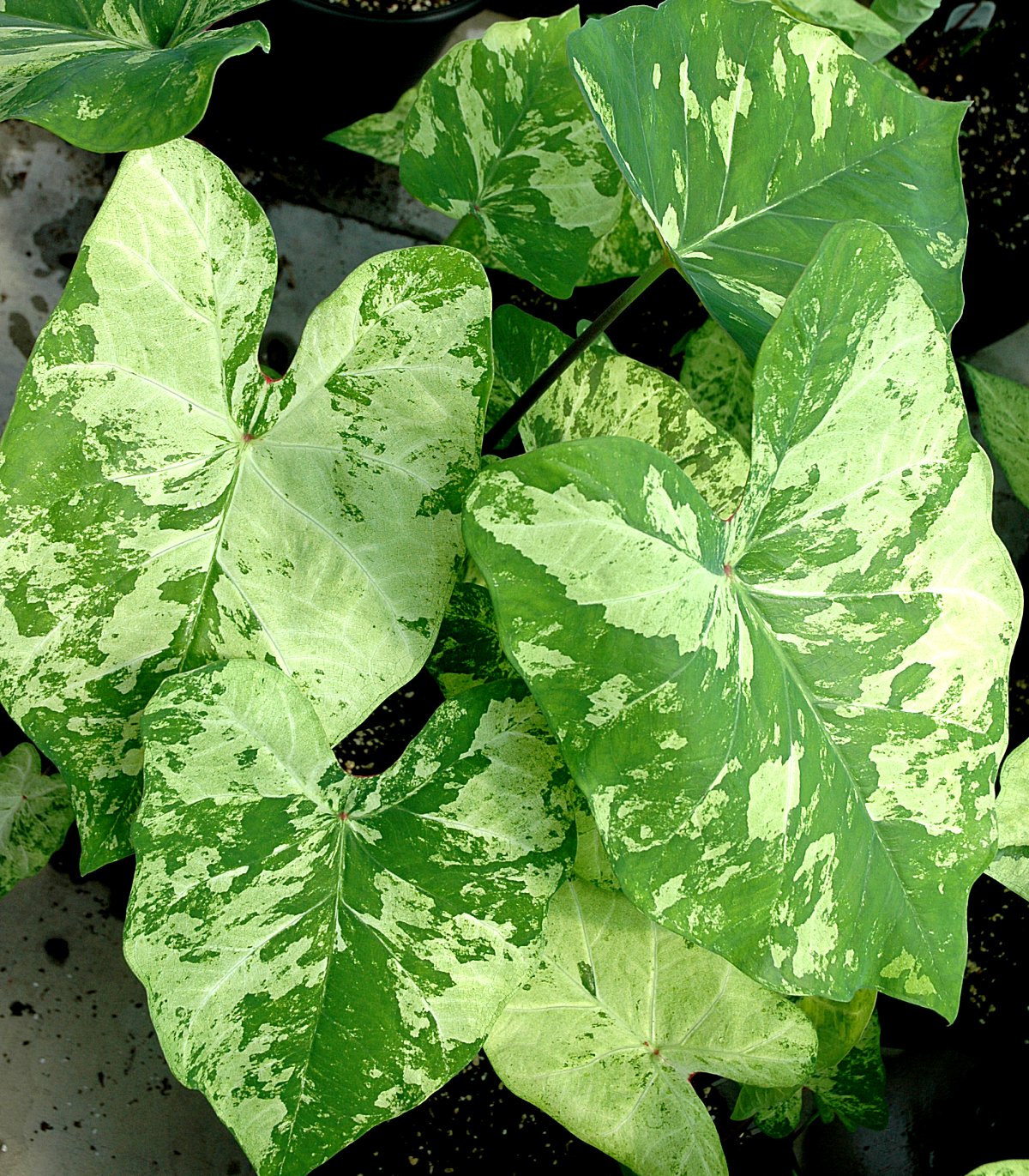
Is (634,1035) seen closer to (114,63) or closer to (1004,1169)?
(1004,1169)

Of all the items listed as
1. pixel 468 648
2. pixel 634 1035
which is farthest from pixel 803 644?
pixel 634 1035

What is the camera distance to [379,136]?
4.02 ft

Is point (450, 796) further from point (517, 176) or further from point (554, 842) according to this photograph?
point (517, 176)

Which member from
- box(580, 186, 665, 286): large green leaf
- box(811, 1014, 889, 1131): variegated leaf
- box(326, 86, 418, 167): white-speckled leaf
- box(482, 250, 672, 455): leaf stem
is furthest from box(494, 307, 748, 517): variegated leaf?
box(811, 1014, 889, 1131): variegated leaf

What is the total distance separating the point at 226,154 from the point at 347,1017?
1216mm

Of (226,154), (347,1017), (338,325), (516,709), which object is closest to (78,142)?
(338,325)

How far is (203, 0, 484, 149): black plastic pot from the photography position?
1.29 meters

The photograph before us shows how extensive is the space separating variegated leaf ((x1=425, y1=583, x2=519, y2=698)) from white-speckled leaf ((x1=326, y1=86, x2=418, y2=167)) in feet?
2.03

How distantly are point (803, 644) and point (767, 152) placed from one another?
365 millimetres

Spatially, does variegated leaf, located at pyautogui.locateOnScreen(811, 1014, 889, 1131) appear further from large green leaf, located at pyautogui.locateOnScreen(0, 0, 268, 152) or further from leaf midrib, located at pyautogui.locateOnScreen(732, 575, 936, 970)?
large green leaf, located at pyautogui.locateOnScreen(0, 0, 268, 152)

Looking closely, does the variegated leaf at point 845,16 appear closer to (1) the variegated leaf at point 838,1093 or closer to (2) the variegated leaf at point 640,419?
(2) the variegated leaf at point 640,419

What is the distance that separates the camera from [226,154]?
1451 millimetres

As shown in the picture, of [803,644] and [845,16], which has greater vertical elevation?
[845,16]

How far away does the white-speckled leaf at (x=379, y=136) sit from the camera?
3.98ft
